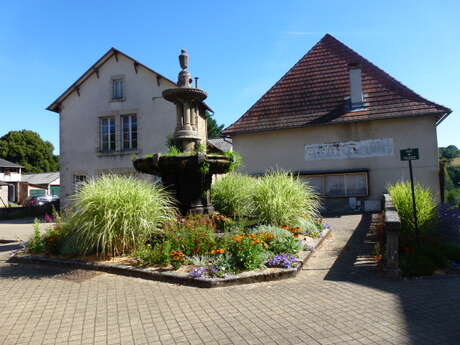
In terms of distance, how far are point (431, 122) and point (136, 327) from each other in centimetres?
1492

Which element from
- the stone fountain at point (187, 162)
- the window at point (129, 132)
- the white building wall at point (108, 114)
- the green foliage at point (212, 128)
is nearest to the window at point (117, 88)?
the white building wall at point (108, 114)

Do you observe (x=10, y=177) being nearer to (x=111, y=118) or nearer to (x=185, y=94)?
(x=111, y=118)

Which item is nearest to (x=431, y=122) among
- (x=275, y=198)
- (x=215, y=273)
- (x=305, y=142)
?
(x=305, y=142)

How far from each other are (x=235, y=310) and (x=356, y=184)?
1273cm

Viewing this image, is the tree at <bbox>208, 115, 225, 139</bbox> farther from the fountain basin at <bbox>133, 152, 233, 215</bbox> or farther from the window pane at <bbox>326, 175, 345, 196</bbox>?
the fountain basin at <bbox>133, 152, 233, 215</bbox>

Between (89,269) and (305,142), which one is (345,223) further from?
(89,269)

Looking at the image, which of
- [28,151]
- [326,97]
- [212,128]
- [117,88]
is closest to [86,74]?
[117,88]

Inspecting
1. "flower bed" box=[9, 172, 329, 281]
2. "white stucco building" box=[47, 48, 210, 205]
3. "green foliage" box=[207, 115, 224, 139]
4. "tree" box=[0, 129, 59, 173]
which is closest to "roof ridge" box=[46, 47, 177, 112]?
"white stucco building" box=[47, 48, 210, 205]

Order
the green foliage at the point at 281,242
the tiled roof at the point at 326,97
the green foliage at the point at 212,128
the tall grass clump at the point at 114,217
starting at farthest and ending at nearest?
the green foliage at the point at 212,128 → the tiled roof at the point at 326,97 → the green foliage at the point at 281,242 → the tall grass clump at the point at 114,217

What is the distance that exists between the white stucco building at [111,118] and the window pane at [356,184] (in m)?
8.02

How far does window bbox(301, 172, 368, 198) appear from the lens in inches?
609

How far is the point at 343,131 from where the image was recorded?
15.8 metres

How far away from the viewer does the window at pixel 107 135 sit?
65.2 ft

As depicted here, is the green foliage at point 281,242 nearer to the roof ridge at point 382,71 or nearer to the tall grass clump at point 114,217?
the tall grass clump at point 114,217
